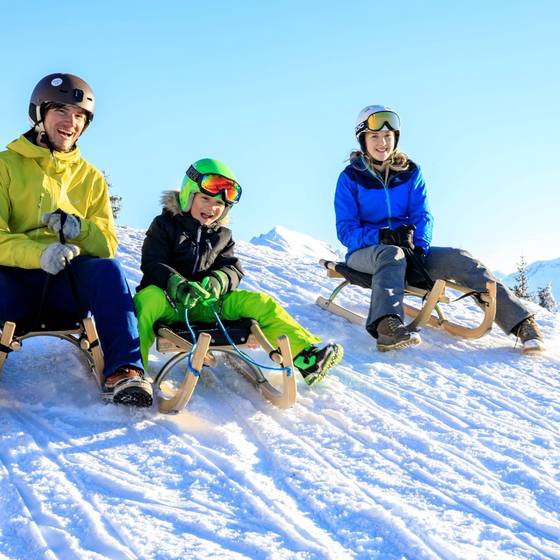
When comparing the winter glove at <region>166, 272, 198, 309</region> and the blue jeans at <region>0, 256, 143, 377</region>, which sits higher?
the winter glove at <region>166, 272, 198, 309</region>

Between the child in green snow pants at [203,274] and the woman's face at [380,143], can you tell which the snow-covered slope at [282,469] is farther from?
the woman's face at [380,143]

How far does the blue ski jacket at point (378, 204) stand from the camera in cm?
600

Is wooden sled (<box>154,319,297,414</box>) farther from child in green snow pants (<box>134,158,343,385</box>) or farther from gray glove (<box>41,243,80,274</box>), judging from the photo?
gray glove (<box>41,243,80,274</box>)

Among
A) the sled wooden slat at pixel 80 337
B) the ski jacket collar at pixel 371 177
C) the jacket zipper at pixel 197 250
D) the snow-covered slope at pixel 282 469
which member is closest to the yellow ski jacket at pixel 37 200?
the sled wooden slat at pixel 80 337

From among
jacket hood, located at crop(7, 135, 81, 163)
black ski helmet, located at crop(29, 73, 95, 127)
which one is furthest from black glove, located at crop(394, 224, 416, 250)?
jacket hood, located at crop(7, 135, 81, 163)

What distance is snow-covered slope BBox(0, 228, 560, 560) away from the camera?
8.63 feet

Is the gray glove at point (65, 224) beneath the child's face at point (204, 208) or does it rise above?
beneath

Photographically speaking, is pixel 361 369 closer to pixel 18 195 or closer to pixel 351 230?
pixel 351 230

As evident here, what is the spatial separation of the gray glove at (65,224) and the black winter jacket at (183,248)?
1.82ft

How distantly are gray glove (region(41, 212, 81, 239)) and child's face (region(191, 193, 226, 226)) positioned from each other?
85 cm

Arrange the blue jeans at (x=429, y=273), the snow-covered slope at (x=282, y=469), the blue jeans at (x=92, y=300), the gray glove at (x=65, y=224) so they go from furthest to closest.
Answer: the blue jeans at (x=429, y=273) < the gray glove at (x=65, y=224) < the blue jeans at (x=92, y=300) < the snow-covered slope at (x=282, y=469)

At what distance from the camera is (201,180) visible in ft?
14.6

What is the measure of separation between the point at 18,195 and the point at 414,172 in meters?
Answer: 3.43

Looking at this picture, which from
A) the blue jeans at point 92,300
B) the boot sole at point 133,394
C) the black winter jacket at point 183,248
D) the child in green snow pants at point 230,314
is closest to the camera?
the boot sole at point 133,394
